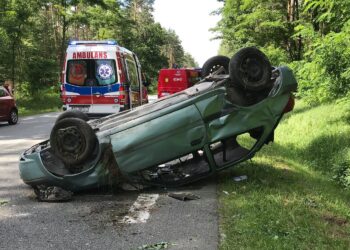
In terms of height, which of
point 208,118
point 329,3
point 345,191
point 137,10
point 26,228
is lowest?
point 345,191

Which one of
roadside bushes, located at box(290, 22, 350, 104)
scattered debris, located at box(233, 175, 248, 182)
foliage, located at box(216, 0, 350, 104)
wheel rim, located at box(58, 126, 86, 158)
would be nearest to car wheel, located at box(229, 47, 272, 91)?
scattered debris, located at box(233, 175, 248, 182)

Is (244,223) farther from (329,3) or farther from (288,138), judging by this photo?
(288,138)

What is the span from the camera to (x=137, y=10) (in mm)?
75188

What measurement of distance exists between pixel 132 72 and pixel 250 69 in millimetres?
9381

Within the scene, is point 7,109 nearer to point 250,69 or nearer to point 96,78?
point 96,78

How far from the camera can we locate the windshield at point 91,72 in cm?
1371

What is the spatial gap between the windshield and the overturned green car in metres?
7.14

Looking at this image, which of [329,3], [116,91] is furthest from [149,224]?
[116,91]

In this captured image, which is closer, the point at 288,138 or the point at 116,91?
the point at 288,138

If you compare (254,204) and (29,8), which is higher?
(29,8)

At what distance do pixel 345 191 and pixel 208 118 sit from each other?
10.1ft

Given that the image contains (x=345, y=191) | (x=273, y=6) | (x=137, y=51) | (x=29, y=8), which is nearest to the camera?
(x=345, y=191)

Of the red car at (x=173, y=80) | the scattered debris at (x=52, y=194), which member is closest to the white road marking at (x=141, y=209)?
the scattered debris at (x=52, y=194)

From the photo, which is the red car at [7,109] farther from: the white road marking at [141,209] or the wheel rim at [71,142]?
the white road marking at [141,209]
